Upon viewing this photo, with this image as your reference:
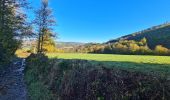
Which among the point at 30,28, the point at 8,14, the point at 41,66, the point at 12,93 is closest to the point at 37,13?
the point at 30,28

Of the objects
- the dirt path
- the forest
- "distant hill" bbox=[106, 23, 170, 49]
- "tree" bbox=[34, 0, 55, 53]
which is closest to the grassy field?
the forest

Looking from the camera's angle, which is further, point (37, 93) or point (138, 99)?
point (37, 93)

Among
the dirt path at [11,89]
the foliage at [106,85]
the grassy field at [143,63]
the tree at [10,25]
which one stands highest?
the tree at [10,25]

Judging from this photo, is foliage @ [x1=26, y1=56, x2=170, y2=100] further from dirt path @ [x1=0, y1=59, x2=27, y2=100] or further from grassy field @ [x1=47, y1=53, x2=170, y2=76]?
grassy field @ [x1=47, y1=53, x2=170, y2=76]

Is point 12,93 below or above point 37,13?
below

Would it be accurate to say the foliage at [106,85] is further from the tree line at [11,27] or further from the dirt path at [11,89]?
the tree line at [11,27]

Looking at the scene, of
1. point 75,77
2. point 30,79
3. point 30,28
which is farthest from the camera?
point 30,28

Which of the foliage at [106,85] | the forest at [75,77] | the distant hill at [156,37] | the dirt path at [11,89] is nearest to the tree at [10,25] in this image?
the forest at [75,77]

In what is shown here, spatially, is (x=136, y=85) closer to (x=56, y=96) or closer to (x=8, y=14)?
(x=56, y=96)

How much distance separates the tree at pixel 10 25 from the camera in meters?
25.9

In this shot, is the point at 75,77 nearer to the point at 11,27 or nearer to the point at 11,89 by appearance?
the point at 11,89

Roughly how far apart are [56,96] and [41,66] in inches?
353

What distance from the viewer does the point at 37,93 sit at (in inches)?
637

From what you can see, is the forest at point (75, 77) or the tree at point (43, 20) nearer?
the forest at point (75, 77)
